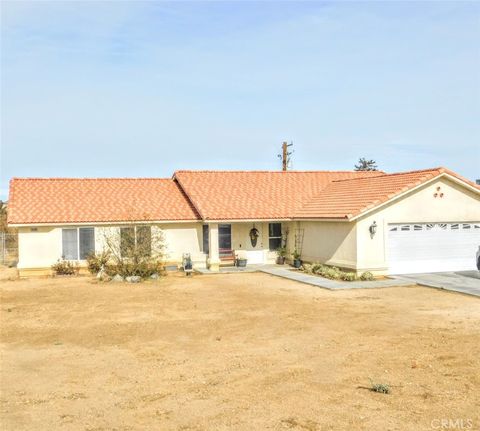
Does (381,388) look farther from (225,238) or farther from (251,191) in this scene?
(251,191)

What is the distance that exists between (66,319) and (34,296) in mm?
4862

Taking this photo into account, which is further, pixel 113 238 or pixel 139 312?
pixel 113 238

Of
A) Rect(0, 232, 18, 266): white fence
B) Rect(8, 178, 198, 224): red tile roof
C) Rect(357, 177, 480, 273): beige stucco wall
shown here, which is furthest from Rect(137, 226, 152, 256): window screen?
Rect(0, 232, 18, 266): white fence

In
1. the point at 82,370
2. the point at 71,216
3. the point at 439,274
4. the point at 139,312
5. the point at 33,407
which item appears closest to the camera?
the point at 33,407

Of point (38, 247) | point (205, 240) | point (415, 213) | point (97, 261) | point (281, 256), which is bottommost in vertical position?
point (281, 256)

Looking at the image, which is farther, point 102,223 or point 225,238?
point 225,238

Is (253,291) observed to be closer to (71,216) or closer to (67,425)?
(71,216)

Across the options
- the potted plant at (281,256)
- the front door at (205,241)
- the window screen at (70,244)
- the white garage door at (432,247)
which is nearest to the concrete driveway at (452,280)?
the white garage door at (432,247)

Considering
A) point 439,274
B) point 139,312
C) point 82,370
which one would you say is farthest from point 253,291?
point 82,370

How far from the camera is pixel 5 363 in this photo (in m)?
10.6

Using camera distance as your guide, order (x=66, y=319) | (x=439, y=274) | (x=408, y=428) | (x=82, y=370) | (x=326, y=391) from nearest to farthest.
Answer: (x=408, y=428)
(x=326, y=391)
(x=82, y=370)
(x=66, y=319)
(x=439, y=274)

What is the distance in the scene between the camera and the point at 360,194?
1007 inches
